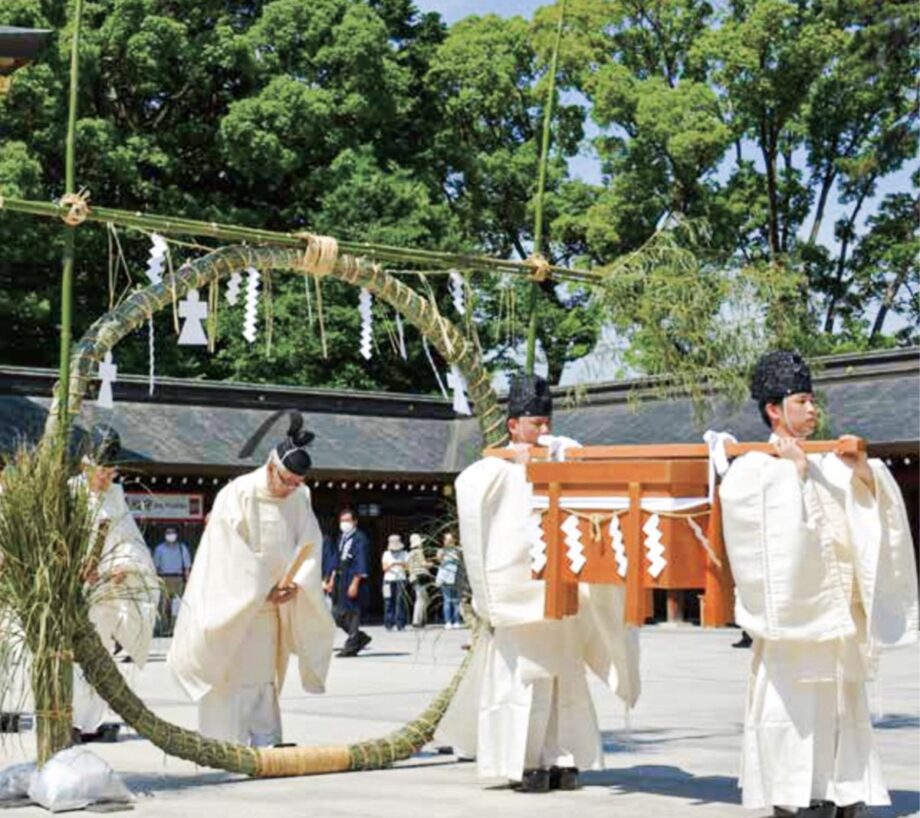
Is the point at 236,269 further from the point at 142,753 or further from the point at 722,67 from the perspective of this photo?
the point at 722,67

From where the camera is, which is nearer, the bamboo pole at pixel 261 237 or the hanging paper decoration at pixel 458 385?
the bamboo pole at pixel 261 237

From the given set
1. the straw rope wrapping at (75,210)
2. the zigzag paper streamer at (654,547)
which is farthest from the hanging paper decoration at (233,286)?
the zigzag paper streamer at (654,547)

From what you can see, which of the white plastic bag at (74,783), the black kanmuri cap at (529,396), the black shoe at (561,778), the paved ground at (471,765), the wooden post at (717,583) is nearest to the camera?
the wooden post at (717,583)

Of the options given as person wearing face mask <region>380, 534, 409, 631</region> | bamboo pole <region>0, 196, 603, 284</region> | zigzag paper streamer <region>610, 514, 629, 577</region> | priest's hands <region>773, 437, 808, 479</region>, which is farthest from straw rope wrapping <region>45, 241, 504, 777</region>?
person wearing face mask <region>380, 534, 409, 631</region>

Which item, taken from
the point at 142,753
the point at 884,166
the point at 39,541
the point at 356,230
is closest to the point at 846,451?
the point at 39,541

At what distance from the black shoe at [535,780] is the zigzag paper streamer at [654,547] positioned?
4.65 ft

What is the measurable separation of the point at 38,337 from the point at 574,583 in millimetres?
27092

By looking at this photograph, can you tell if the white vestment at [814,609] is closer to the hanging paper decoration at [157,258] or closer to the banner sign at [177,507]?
the hanging paper decoration at [157,258]

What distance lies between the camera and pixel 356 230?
3334 cm

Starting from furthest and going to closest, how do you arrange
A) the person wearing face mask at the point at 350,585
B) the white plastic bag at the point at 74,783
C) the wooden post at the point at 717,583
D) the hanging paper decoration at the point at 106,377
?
the person wearing face mask at the point at 350,585, the hanging paper decoration at the point at 106,377, the white plastic bag at the point at 74,783, the wooden post at the point at 717,583

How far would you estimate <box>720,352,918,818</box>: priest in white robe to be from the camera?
278 inches

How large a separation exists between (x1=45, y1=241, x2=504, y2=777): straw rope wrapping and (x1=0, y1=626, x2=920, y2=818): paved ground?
0.15 m

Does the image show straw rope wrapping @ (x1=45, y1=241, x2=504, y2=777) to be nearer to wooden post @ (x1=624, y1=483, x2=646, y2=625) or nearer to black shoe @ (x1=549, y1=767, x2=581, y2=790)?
black shoe @ (x1=549, y1=767, x2=581, y2=790)

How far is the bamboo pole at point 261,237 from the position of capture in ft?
28.8
